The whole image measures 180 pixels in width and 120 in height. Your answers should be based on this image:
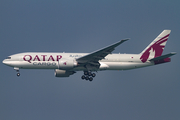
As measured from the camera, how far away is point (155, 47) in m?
49.4

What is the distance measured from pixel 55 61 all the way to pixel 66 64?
308cm

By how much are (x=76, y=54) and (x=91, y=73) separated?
3729mm

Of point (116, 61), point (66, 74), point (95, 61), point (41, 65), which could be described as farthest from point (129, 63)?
point (41, 65)

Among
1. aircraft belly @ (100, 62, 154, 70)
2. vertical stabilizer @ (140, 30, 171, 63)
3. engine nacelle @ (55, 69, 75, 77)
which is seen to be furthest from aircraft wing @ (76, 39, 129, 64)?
vertical stabilizer @ (140, 30, 171, 63)

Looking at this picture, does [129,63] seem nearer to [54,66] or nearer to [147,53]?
[147,53]

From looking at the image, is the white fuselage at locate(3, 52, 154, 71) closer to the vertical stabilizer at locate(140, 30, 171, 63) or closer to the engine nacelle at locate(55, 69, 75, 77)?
the vertical stabilizer at locate(140, 30, 171, 63)

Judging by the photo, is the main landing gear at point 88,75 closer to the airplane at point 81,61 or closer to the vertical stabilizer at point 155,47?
the airplane at point 81,61

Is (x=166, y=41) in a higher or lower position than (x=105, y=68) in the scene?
higher

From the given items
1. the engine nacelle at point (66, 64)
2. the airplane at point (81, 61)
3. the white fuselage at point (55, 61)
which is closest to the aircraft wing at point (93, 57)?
the airplane at point (81, 61)

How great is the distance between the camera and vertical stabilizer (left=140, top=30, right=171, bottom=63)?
48491mm

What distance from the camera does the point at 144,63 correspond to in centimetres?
4781

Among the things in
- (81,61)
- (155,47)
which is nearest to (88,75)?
(81,61)

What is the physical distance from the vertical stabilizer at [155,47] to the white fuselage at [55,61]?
143 cm

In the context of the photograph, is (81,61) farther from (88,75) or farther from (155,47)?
(155,47)
